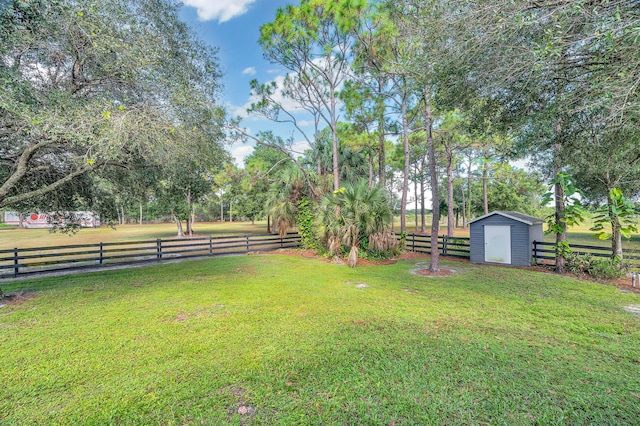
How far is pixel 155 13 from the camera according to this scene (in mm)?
4984

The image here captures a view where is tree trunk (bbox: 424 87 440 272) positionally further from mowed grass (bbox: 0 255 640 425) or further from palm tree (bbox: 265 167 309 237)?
palm tree (bbox: 265 167 309 237)

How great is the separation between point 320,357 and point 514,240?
902cm

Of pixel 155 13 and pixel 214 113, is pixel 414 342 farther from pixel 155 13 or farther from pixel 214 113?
pixel 155 13

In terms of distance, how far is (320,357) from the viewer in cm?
299

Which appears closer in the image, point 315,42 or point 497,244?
point 497,244

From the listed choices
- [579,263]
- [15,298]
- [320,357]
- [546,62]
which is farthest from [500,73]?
[15,298]

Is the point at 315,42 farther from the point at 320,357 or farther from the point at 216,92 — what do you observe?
the point at 320,357

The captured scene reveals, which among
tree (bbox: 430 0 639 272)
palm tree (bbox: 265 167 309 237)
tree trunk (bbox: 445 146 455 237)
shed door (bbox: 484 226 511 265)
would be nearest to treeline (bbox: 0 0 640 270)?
tree (bbox: 430 0 639 272)

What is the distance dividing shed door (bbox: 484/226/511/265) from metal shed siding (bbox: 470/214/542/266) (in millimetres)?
111

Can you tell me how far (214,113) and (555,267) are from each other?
34.3 ft

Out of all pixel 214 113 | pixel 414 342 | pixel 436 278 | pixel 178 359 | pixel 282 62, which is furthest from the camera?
pixel 282 62

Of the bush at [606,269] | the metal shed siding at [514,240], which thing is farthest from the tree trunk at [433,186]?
the bush at [606,269]

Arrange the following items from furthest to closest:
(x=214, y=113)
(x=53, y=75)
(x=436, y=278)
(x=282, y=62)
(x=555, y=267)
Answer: (x=282, y=62), (x=555, y=267), (x=436, y=278), (x=214, y=113), (x=53, y=75)

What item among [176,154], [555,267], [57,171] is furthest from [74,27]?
[555,267]
